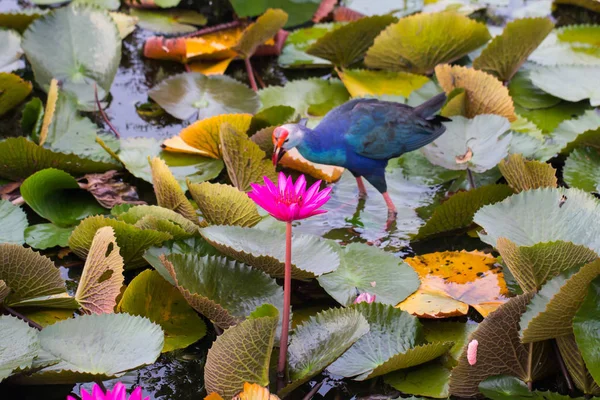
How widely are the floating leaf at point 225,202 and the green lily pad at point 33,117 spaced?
2.78 ft

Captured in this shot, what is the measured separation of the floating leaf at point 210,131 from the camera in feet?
8.20

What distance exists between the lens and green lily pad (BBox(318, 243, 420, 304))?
1.88m

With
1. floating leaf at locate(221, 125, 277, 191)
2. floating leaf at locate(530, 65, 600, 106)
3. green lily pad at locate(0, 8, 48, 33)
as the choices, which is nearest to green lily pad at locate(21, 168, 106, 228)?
floating leaf at locate(221, 125, 277, 191)

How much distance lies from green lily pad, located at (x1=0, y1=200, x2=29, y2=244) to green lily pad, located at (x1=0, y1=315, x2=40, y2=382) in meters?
0.54

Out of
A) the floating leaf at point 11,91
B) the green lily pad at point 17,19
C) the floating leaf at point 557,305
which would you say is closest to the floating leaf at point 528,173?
the floating leaf at point 557,305

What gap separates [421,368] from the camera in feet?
5.58

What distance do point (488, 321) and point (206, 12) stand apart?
2.64m

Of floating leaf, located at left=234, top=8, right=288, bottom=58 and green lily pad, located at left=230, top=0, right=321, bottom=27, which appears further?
green lily pad, located at left=230, top=0, right=321, bottom=27

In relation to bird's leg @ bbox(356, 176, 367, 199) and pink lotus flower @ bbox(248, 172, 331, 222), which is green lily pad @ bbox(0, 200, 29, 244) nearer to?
pink lotus flower @ bbox(248, 172, 331, 222)

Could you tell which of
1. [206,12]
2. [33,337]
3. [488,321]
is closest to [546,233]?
[488,321]

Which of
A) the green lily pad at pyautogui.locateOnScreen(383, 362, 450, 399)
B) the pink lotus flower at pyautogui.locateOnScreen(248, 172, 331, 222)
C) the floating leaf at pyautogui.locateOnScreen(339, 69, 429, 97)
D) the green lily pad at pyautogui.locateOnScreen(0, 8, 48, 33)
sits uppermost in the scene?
the pink lotus flower at pyautogui.locateOnScreen(248, 172, 331, 222)

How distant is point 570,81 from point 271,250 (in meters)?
1.67

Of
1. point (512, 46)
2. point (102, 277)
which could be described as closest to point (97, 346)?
point (102, 277)

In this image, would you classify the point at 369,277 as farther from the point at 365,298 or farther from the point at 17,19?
the point at 17,19
